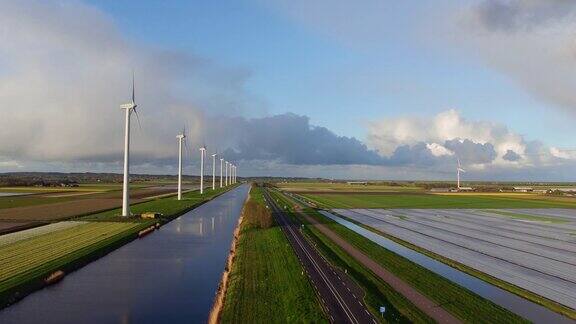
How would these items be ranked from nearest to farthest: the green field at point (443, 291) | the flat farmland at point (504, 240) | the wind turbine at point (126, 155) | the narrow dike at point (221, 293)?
the narrow dike at point (221, 293), the green field at point (443, 291), the flat farmland at point (504, 240), the wind turbine at point (126, 155)

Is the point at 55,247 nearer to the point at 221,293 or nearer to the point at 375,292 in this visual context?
the point at 221,293

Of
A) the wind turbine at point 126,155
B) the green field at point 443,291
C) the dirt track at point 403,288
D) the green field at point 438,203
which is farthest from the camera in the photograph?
the green field at point 438,203

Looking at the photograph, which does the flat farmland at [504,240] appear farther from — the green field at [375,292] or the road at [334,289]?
the road at [334,289]

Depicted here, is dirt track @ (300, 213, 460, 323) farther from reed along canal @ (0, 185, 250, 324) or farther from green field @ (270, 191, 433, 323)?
reed along canal @ (0, 185, 250, 324)

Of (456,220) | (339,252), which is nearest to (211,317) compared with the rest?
(339,252)

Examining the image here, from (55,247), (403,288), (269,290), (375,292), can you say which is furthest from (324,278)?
(55,247)

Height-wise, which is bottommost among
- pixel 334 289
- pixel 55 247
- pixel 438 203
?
pixel 334 289

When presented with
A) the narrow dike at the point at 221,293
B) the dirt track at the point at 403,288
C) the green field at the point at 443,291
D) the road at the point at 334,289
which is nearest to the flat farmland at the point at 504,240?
the green field at the point at 443,291
